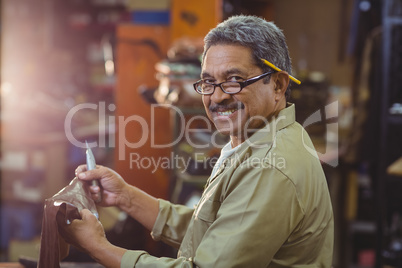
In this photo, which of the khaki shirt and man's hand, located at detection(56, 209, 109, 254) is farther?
man's hand, located at detection(56, 209, 109, 254)

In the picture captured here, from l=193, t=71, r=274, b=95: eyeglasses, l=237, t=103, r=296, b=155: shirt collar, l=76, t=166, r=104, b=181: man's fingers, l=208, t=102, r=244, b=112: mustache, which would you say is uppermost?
l=193, t=71, r=274, b=95: eyeglasses

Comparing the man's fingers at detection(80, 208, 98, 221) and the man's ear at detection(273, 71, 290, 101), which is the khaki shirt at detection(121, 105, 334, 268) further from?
the man's fingers at detection(80, 208, 98, 221)

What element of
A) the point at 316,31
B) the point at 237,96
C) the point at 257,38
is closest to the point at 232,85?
the point at 237,96

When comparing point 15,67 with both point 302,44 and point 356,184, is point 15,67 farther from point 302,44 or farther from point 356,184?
point 356,184

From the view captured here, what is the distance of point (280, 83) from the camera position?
1432mm

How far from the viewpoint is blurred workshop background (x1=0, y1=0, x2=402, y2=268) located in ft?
9.68

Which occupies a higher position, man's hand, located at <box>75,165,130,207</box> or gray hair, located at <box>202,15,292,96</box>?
gray hair, located at <box>202,15,292,96</box>

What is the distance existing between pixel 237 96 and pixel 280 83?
0.15 metres

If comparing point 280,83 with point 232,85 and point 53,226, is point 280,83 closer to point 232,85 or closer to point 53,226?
point 232,85

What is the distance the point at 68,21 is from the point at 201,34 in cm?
344

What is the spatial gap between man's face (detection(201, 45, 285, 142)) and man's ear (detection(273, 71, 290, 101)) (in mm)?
13

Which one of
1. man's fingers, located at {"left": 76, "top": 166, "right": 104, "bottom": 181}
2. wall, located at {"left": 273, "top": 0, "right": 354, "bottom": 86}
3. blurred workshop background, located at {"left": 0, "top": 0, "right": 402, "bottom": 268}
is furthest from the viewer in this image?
wall, located at {"left": 273, "top": 0, "right": 354, "bottom": 86}

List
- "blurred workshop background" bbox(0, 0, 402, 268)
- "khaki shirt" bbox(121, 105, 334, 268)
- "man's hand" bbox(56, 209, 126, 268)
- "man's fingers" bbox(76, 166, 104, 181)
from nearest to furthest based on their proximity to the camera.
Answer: "khaki shirt" bbox(121, 105, 334, 268) < "man's hand" bbox(56, 209, 126, 268) < "man's fingers" bbox(76, 166, 104, 181) < "blurred workshop background" bbox(0, 0, 402, 268)

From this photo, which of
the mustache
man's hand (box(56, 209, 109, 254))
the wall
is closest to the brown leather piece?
man's hand (box(56, 209, 109, 254))
